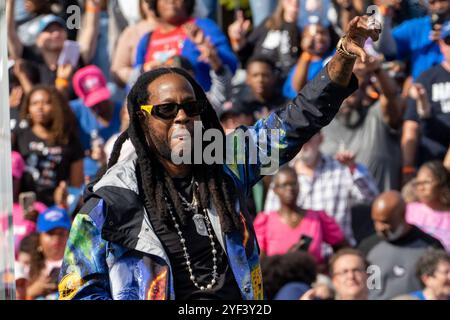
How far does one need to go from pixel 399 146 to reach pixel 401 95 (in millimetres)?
427

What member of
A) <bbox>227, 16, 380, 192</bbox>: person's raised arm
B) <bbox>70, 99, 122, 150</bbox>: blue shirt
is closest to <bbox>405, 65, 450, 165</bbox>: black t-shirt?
<bbox>70, 99, 122, 150</bbox>: blue shirt

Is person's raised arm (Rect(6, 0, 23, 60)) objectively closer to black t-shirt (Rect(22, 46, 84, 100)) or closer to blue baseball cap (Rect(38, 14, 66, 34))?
black t-shirt (Rect(22, 46, 84, 100))

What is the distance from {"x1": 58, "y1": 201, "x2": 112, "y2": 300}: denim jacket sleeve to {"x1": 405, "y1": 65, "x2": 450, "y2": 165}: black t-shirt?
448cm

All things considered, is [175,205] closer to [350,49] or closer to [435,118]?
[350,49]

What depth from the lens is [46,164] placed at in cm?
912

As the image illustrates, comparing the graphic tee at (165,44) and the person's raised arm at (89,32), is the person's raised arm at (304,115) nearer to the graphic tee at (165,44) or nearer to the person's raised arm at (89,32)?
the graphic tee at (165,44)

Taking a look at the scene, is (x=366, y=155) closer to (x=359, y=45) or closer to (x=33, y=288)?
(x=33, y=288)

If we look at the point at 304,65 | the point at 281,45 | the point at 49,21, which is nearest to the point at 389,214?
the point at 304,65

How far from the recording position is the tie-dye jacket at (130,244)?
171 inches

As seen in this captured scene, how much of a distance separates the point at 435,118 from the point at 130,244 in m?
4.55

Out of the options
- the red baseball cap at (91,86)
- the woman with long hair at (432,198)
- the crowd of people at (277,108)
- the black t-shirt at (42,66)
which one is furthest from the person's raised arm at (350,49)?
the black t-shirt at (42,66)

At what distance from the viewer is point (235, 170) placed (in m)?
4.61

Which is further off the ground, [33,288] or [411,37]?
[411,37]
